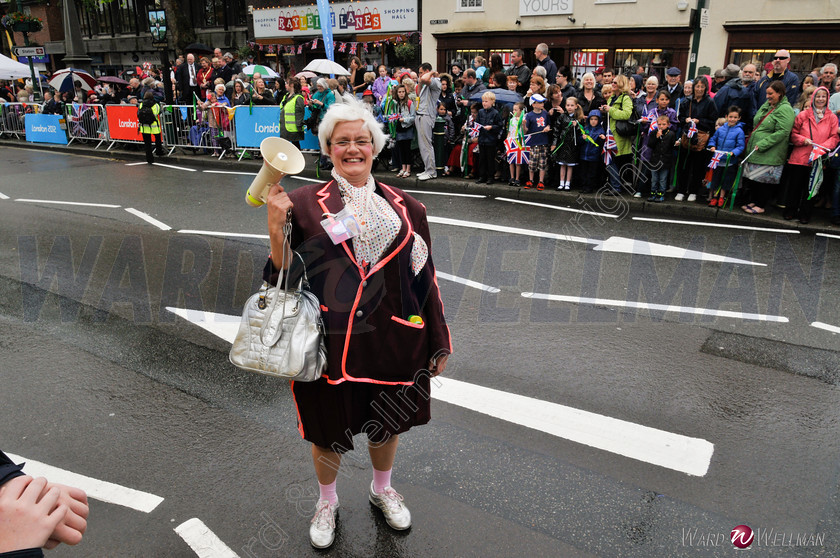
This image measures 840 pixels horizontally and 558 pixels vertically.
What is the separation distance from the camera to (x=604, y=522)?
328 centimetres

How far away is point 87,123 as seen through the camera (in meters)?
19.0

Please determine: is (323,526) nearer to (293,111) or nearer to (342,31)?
(293,111)

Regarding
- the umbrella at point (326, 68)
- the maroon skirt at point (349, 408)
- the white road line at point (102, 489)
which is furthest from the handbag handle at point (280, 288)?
the umbrella at point (326, 68)

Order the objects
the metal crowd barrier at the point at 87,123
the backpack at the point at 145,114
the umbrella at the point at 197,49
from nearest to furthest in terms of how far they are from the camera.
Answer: the backpack at the point at 145,114
the metal crowd barrier at the point at 87,123
the umbrella at the point at 197,49

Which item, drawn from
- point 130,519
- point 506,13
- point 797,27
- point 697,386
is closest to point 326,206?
point 130,519

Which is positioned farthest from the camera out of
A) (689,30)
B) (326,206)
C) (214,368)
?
(689,30)

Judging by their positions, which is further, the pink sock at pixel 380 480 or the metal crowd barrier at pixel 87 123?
the metal crowd barrier at pixel 87 123

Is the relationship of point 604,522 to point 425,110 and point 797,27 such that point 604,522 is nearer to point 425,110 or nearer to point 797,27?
point 425,110

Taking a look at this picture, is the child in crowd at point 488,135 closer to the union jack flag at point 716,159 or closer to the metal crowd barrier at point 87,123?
the union jack flag at point 716,159

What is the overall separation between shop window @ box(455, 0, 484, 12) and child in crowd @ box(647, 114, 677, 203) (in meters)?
15.2

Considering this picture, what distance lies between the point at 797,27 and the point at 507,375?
18.2 meters

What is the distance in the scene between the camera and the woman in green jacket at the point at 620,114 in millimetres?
10352

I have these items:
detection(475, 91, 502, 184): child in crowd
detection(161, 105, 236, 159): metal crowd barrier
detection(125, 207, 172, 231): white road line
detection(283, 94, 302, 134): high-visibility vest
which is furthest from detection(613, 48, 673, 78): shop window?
detection(125, 207, 172, 231): white road line

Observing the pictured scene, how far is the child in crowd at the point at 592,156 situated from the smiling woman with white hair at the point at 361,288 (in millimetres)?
8477
